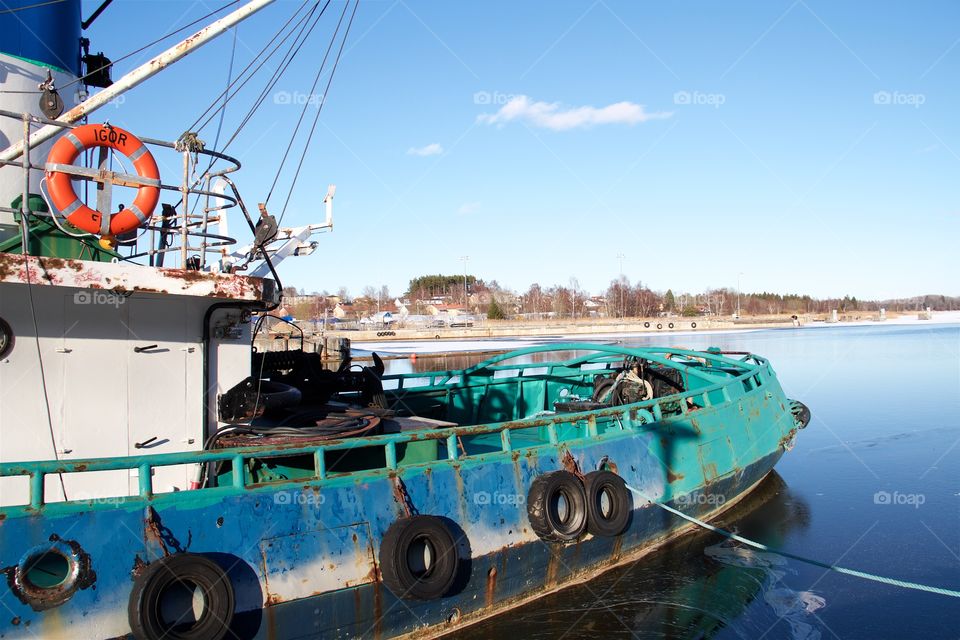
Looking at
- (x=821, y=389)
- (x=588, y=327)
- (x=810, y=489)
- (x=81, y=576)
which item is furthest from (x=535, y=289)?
(x=81, y=576)

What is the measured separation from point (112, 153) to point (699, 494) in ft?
26.6

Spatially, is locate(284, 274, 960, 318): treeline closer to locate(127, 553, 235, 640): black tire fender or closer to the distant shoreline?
the distant shoreline

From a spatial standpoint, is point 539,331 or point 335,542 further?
point 539,331

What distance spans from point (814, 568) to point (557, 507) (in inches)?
172

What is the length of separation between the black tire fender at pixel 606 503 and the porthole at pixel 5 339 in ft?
18.1

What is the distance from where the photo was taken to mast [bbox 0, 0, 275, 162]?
695 cm

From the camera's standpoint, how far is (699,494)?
30.9 feet

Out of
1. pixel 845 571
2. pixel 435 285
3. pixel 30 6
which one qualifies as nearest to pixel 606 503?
pixel 845 571

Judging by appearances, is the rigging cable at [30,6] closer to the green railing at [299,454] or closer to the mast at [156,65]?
the mast at [156,65]

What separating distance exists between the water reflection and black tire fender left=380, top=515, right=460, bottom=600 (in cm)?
86

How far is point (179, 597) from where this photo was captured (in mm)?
4871

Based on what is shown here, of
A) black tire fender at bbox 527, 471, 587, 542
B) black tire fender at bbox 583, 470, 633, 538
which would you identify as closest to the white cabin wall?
black tire fender at bbox 527, 471, 587, 542

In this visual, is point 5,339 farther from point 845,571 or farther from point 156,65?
point 845,571

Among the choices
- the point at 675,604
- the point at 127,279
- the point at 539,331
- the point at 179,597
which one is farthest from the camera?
the point at 539,331
